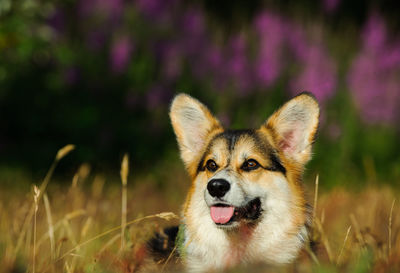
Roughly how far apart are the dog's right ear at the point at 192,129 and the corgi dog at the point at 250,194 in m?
0.05

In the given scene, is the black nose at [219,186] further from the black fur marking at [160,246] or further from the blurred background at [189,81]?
the blurred background at [189,81]

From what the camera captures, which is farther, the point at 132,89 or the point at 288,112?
the point at 132,89

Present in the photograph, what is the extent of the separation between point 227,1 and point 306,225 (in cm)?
687

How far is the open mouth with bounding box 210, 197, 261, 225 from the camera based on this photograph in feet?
11.7

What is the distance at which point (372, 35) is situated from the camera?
8281mm

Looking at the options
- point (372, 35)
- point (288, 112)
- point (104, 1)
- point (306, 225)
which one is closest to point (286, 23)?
point (372, 35)

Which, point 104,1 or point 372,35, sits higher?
point 104,1

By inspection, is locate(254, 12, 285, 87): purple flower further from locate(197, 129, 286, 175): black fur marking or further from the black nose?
the black nose

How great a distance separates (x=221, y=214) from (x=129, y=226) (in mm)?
765

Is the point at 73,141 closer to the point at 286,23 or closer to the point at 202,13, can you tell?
the point at 202,13

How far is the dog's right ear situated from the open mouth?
0.77 metres

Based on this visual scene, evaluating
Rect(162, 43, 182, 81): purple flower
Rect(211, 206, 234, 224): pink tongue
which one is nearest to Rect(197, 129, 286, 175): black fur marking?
Rect(211, 206, 234, 224): pink tongue

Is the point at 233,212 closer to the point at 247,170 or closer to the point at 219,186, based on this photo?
the point at 219,186

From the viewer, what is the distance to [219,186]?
11.4 feet
